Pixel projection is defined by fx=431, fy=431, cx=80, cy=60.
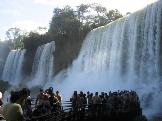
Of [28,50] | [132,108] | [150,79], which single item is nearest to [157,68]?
[150,79]

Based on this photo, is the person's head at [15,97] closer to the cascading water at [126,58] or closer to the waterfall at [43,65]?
the cascading water at [126,58]

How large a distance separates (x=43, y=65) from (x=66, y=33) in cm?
527

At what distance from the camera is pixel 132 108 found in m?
21.2

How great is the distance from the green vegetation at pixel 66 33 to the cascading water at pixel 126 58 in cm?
480

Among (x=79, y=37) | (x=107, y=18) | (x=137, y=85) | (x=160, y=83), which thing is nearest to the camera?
(x=160, y=83)

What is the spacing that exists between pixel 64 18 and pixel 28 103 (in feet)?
168

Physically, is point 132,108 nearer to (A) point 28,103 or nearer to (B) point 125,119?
(B) point 125,119

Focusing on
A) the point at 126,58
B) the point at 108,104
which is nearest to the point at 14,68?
the point at 126,58

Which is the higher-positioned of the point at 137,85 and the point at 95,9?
the point at 95,9

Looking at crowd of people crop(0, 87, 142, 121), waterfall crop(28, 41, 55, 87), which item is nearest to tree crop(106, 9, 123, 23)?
waterfall crop(28, 41, 55, 87)

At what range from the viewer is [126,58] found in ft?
118

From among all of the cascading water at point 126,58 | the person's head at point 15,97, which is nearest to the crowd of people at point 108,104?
the cascading water at point 126,58

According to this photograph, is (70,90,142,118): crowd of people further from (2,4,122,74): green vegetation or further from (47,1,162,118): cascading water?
(2,4,122,74): green vegetation

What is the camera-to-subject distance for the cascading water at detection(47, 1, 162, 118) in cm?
3177
